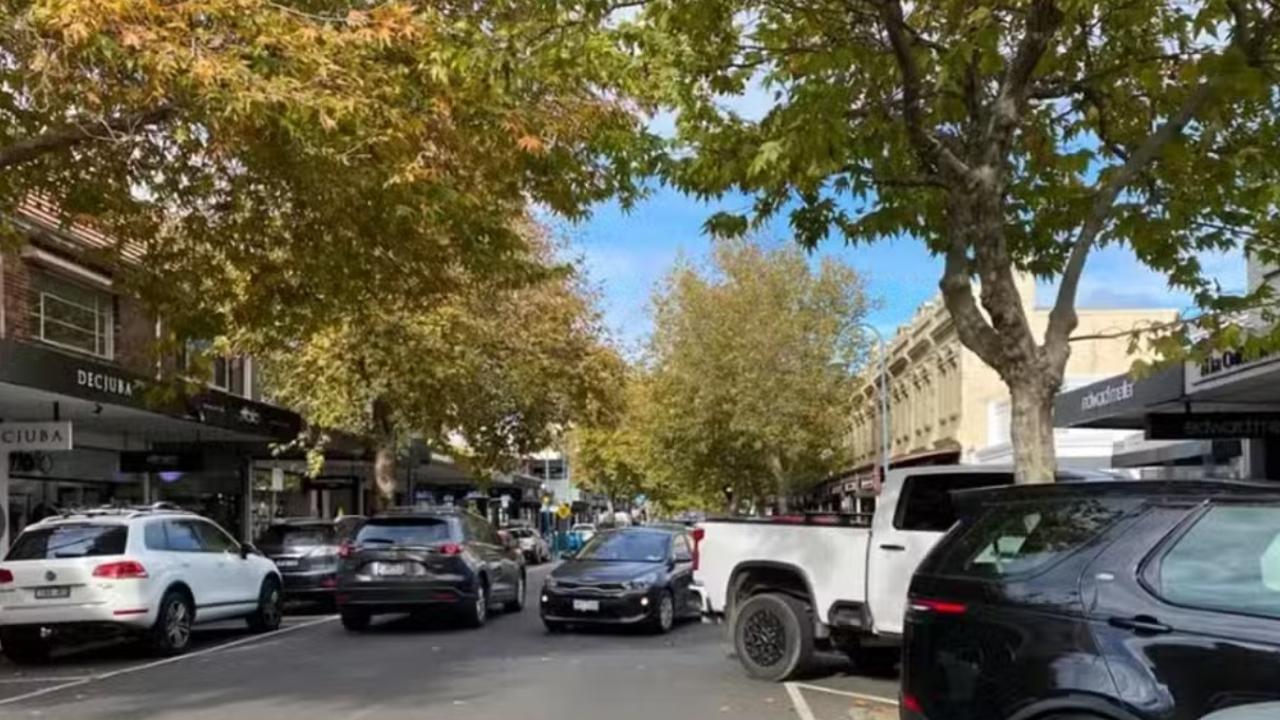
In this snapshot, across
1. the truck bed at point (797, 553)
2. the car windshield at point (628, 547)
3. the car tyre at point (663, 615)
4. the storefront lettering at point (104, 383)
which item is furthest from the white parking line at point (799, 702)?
the storefront lettering at point (104, 383)

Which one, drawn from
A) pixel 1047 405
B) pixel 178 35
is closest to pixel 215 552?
pixel 178 35

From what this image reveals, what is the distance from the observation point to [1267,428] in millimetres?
19594

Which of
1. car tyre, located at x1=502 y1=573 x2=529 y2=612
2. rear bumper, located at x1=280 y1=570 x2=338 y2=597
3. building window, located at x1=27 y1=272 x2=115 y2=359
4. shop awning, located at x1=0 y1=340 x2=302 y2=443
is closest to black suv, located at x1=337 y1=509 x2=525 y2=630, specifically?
car tyre, located at x1=502 y1=573 x2=529 y2=612

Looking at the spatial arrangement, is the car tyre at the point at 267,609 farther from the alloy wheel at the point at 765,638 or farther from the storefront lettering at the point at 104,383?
the alloy wheel at the point at 765,638

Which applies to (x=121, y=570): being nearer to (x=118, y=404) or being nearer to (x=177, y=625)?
(x=177, y=625)

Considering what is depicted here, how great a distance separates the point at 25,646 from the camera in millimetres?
15344

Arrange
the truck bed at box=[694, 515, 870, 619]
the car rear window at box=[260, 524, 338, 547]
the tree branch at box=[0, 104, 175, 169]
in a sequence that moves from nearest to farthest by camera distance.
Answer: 1. the tree branch at box=[0, 104, 175, 169]
2. the truck bed at box=[694, 515, 870, 619]
3. the car rear window at box=[260, 524, 338, 547]

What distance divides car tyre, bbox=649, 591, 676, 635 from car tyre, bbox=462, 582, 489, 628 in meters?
2.46

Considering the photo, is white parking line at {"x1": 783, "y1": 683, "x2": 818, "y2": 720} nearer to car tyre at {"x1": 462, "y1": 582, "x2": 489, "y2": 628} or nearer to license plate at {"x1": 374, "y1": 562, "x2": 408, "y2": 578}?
car tyre at {"x1": 462, "y1": 582, "x2": 489, "y2": 628}

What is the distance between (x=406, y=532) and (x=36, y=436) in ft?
18.7

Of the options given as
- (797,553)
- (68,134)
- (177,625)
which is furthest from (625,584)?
(68,134)

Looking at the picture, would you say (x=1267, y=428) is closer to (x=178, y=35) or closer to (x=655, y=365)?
(x=178, y=35)

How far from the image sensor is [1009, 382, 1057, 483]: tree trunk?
8828 millimetres

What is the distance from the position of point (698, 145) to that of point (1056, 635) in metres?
5.99
